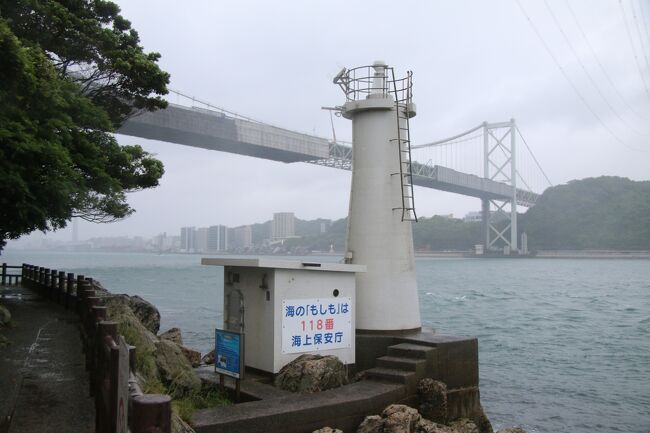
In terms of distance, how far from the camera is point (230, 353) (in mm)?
6379

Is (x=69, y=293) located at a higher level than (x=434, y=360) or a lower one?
higher

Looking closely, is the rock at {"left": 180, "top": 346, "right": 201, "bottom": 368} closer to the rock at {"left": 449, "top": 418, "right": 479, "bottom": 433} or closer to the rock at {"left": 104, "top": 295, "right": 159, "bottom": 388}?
the rock at {"left": 104, "top": 295, "right": 159, "bottom": 388}

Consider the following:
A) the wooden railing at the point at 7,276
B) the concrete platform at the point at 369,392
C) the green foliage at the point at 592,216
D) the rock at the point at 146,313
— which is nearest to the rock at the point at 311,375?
the concrete platform at the point at 369,392

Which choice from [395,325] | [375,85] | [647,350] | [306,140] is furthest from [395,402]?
[306,140]

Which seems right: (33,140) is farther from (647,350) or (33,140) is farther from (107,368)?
(647,350)

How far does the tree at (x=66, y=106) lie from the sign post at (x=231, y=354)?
3298 mm

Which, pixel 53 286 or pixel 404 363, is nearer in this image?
pixel 404 363

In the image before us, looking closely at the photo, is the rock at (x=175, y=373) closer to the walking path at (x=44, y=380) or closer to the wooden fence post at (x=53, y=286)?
the walking path at (x=44, y=380)

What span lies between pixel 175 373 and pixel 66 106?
4.18 meters

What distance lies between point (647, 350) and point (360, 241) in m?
14.3

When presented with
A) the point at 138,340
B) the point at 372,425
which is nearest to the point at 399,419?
the point at 372,425

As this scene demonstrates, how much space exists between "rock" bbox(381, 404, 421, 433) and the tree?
5.01 m

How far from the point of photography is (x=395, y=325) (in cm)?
874

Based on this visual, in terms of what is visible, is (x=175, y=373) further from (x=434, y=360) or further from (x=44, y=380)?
(x=434, y=360)
